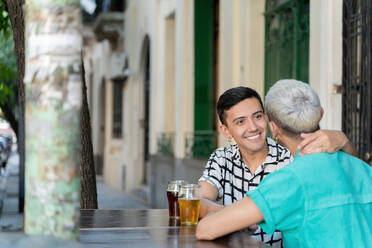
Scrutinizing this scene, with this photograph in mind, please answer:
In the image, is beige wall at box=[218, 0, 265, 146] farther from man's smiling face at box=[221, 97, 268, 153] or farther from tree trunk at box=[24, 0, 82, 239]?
tree trunk at box=[24, 0, 82, 239]

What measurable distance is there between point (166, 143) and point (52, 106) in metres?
10.1

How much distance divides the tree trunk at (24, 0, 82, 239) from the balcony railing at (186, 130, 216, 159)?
702 centimetres

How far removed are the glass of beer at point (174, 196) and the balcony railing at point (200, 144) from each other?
18.7 feet

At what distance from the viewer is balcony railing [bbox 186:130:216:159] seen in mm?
8656

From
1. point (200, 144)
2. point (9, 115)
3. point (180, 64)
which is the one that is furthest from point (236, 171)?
point (180, 64)

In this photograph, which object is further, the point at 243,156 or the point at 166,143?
the point at 166,143

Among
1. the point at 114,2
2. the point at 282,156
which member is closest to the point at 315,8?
the point at 282,156

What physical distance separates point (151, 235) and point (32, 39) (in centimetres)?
115

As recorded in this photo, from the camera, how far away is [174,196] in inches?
110

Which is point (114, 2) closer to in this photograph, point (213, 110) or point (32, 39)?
point (213, 110)

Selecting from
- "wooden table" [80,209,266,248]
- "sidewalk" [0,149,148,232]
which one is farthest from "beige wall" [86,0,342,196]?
"wooden table" [80,209,266,248]

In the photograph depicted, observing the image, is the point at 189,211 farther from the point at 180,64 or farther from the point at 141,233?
the point at 180,64

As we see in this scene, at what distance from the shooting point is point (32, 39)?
1.54 m

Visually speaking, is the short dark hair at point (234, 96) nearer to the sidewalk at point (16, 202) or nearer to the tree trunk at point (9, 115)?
the sidewalk at point (16, 202)
